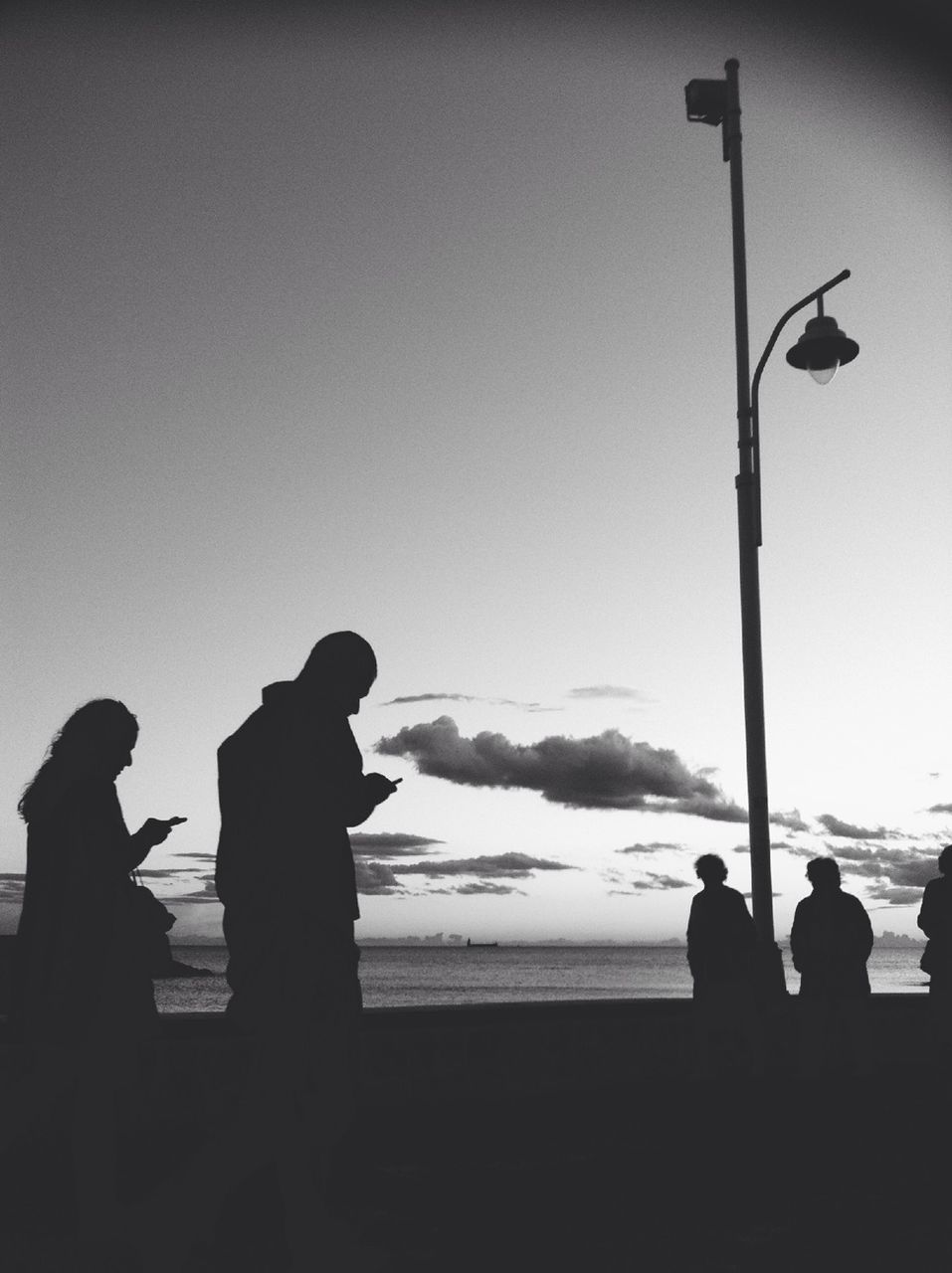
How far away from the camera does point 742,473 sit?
11156 millimetres

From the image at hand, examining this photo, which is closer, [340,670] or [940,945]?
[340,670]

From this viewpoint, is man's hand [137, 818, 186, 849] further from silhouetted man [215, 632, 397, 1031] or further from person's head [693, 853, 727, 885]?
person's head [693, 853, 727, 885]

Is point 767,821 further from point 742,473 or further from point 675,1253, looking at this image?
point 675,1253

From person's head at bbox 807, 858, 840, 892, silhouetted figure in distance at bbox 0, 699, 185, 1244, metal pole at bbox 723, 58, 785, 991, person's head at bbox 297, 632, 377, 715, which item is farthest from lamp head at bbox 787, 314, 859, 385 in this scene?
silhouetted figure in distance at bbox 0, 699, 185, 1244

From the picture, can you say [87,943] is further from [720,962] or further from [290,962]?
[720,962]

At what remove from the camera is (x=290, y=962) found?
3764mm

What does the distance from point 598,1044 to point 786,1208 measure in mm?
4032

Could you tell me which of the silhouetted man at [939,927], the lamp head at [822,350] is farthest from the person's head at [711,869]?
the lamp head at [822,350]

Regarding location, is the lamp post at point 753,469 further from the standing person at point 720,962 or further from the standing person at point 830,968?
the standing person at point 720,962

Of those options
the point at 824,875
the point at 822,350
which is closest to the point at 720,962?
the point at 824,875

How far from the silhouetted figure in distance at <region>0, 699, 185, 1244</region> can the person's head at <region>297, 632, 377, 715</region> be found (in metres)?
0.81

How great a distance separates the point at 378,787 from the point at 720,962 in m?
6.20

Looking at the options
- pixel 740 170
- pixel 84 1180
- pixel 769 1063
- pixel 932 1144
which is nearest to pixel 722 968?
pixel 769 1063

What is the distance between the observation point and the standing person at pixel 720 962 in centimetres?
930
